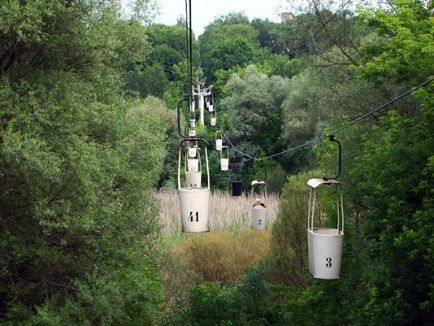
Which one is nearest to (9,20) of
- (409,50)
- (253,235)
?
(409,50)

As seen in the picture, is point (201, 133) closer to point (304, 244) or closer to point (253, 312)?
point (304, 244)

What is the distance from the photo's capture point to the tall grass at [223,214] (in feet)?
94.5

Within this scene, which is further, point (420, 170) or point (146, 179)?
point (146, 179)

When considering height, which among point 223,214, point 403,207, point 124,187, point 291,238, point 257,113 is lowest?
point 291,238

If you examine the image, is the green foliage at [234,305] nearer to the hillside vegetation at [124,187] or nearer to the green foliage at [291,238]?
the hillside vegetation at [124,187]

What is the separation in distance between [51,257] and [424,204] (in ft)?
20.3

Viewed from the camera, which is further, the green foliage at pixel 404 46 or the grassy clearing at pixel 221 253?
the grassy clearing at pixel 221 253

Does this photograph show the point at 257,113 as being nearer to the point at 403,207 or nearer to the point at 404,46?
the point at 404,46

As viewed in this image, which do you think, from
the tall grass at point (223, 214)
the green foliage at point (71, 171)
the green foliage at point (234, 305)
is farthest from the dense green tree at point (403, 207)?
the tall grass at point (223, 214)

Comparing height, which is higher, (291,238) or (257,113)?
(257,113)

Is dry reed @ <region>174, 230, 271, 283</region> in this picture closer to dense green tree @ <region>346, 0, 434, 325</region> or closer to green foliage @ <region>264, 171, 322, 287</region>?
green foliage @ <region>264, 171, 322, 287</region>

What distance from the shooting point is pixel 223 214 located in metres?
29.4

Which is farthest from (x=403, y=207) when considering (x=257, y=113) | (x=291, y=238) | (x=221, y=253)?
(x=257, y=113)

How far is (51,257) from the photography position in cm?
1388
